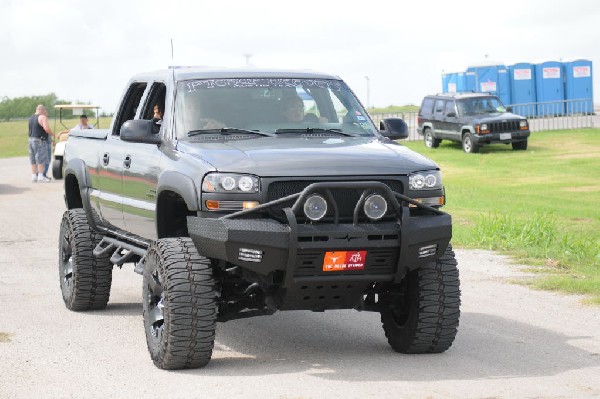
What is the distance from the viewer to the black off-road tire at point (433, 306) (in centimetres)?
851

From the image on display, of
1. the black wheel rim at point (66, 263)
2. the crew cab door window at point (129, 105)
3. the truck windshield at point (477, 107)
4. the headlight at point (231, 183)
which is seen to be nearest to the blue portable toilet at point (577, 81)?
the truck windshield at point (477, 107)

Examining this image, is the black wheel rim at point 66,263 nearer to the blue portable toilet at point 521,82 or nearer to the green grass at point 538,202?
the green grass at point 538,202

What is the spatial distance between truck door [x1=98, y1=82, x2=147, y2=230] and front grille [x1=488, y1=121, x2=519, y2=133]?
29.7m

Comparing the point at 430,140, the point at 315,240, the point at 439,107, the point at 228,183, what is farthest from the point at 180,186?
the point at 430,140

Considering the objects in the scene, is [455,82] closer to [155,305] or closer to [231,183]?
[155,305]

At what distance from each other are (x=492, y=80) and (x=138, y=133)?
54521mm

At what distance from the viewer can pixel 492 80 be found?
62219 mm

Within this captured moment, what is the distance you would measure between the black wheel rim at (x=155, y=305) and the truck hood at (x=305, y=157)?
879 mm

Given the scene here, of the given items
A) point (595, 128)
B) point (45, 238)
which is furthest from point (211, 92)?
point (595, 128)

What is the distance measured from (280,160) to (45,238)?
407 inches

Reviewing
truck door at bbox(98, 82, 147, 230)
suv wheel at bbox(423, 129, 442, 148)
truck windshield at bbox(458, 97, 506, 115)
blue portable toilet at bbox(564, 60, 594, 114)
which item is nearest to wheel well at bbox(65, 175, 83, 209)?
truck door at bbox(98, 82, 147, 230)

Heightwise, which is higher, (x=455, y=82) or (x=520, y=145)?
(x=455, y=82)

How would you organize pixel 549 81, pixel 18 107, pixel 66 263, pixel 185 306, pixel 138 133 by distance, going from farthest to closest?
1. pixel 18 107
2. pixel 549 81
3. pixel 66 263
4. pixel 138 133
5. pixel 185 306

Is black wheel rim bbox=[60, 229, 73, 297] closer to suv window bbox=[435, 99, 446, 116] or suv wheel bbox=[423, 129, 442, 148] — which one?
suv window bbox=[435, 99, 446, 116]
